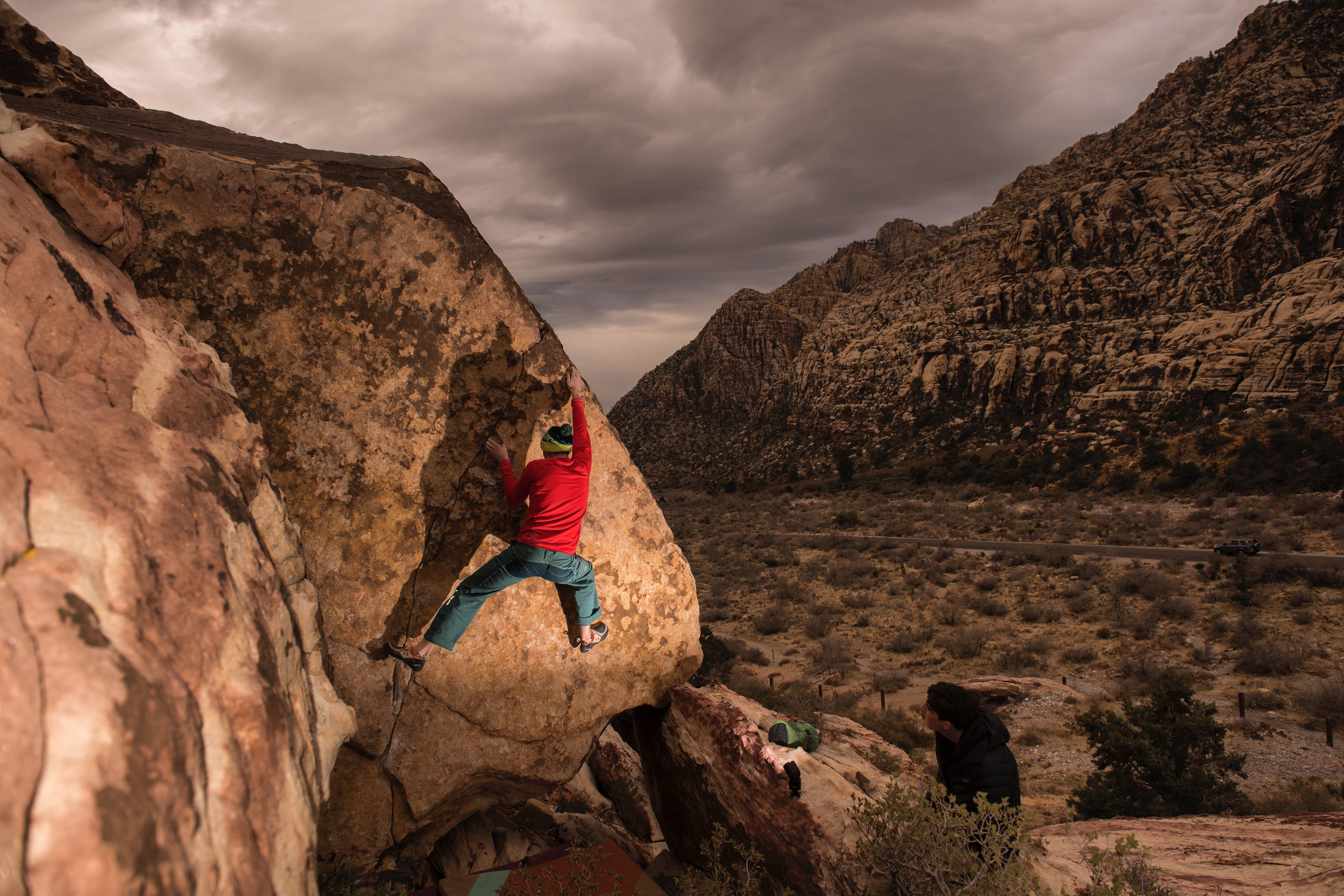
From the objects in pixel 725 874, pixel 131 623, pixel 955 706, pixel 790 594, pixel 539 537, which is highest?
pixel 131 623

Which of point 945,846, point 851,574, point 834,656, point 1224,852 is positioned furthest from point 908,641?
point 945,846

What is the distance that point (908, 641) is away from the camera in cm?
1302

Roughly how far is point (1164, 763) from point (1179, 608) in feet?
26.0

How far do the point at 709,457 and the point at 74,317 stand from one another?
70.6 metres

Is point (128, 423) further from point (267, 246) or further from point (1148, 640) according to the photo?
point (1148, 640)

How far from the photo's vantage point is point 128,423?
203 centimetres

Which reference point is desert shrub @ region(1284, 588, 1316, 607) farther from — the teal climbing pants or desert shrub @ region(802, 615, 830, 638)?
the teal climbing pants

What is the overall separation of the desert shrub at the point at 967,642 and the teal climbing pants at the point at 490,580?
1114cm

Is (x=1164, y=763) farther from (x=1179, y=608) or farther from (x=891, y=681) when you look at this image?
(x=1179, y=608)

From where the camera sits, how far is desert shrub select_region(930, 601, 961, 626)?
47.0 feet

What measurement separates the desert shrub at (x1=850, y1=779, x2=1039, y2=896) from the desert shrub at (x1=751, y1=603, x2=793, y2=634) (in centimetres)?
1132

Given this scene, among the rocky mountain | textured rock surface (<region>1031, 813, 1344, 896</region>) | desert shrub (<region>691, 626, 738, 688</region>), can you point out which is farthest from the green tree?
the rocky mountain

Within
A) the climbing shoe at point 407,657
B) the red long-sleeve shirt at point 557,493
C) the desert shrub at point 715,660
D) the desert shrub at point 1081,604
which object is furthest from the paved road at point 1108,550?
the climbing shoe at point 407,657

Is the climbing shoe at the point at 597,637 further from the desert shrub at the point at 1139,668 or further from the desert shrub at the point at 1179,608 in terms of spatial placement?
the desert shrub at the point at 1179,608
